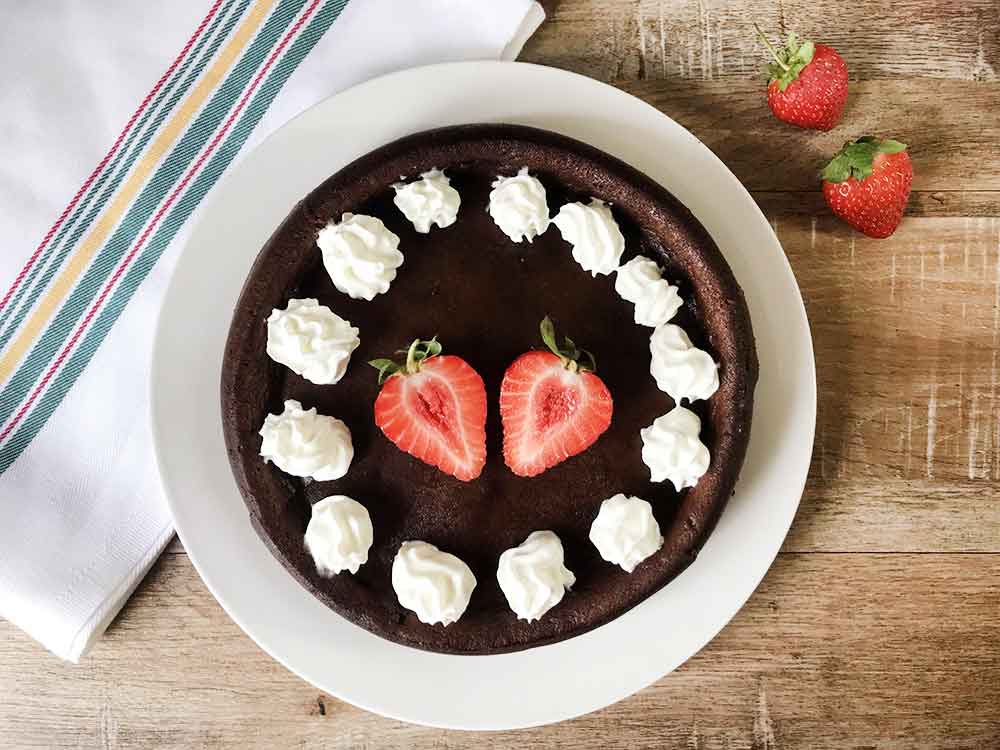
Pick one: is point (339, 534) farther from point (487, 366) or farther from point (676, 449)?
point (676, 449)

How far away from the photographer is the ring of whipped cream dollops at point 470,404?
1.87 m

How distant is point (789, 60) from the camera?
2131mm

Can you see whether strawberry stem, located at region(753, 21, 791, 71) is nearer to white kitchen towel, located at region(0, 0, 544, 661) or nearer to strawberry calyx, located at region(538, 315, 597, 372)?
white kitchen towel, located at region(0, 0, 544, 661)

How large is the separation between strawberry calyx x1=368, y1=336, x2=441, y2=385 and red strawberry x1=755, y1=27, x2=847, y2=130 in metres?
1.04

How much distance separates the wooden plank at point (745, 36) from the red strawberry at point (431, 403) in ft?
2.89

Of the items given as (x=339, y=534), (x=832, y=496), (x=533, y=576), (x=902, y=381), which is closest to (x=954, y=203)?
(x=902, y=381)

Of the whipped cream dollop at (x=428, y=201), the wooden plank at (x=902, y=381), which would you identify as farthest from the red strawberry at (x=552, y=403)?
the wooden plank at (x=902, y=381)

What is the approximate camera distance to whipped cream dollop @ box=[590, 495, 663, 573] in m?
1.91

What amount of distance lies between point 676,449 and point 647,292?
A: 34cm

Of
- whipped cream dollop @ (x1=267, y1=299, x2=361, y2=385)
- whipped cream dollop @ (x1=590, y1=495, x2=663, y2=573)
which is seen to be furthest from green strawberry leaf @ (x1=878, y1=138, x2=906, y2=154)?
whipped cream dollop @ (x1=267, y1=299, x2=361, y2=385)

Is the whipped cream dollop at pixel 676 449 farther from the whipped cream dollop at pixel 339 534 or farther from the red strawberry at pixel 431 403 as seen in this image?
the whipped cream dollop at pixel 339 534

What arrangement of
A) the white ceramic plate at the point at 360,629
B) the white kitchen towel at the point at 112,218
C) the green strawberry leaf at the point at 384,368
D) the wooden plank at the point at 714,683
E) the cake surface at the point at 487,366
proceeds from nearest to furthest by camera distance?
the green strawberry leaf at the point at 384,368 → the cake surface at the point at 487,366 → the white ceramic plate at the point at 360,629 → the white kitchen towel at the point at 112,218 → the wooden plank at the point at 714,683

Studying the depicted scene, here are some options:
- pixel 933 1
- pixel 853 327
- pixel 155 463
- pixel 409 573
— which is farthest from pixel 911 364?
pixel 155 463

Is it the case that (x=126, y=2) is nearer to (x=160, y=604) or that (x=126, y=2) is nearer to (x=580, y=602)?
(x=160, y=604)
